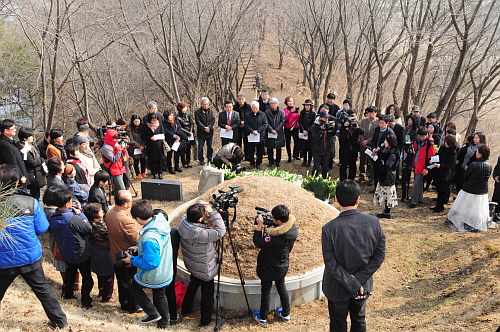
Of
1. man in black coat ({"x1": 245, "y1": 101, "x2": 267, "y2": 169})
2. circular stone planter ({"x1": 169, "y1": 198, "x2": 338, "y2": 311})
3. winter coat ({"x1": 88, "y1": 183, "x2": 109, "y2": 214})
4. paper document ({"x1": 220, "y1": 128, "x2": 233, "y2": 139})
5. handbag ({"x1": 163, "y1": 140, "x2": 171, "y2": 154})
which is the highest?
man in black coat ({"x1": 245, "y1": 101, "x2": 267, "y2": 169})

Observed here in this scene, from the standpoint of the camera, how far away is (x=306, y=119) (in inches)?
428

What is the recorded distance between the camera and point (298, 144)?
11.4 metres

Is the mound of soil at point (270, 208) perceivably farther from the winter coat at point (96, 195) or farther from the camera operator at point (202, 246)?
the winter coat at point (96, 195)

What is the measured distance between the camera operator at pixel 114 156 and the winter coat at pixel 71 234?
301cm

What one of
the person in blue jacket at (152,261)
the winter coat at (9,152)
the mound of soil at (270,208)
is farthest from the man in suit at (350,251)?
the winter coat at (9,152)

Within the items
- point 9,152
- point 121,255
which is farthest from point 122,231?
point 9,152

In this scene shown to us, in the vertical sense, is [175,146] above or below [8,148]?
below

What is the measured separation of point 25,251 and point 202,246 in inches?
71.6

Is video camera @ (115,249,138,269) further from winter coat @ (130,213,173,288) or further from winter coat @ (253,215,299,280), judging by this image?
winter coat @ (253,215,299,280)

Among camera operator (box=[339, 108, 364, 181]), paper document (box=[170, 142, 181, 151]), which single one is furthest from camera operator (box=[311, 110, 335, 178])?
paper document (box=[170, 142, 181, 151])

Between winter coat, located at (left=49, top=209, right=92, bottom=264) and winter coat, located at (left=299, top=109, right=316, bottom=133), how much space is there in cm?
711

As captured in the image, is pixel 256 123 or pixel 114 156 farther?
pixel 256 123

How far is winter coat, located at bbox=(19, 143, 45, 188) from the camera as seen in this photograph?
7.21 m

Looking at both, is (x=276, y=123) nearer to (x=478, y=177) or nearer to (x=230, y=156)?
(x=230, y=156)
